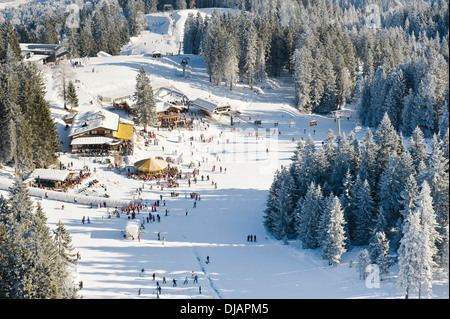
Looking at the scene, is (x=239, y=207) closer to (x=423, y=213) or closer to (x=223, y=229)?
(x=223, y=229)

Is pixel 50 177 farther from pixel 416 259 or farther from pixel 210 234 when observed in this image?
pixel 416 259

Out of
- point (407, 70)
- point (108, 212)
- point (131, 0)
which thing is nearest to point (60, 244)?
point (108, 212)

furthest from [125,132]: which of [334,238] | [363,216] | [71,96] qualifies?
[334,238]

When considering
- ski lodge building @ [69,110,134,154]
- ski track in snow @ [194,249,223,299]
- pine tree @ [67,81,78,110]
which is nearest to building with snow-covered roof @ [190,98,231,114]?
ski lodge building @ [69,110,134,154]

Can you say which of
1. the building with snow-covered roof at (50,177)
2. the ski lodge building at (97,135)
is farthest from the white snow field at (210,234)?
the building with snow-covered roof at (50,177)

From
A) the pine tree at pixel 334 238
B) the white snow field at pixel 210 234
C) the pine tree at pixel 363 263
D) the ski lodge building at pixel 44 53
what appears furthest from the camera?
the ski lodge building at pixel 44 53

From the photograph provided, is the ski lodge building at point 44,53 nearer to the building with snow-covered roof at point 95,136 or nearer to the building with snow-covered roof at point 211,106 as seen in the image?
the building with snow-covered roof at point 211,106
